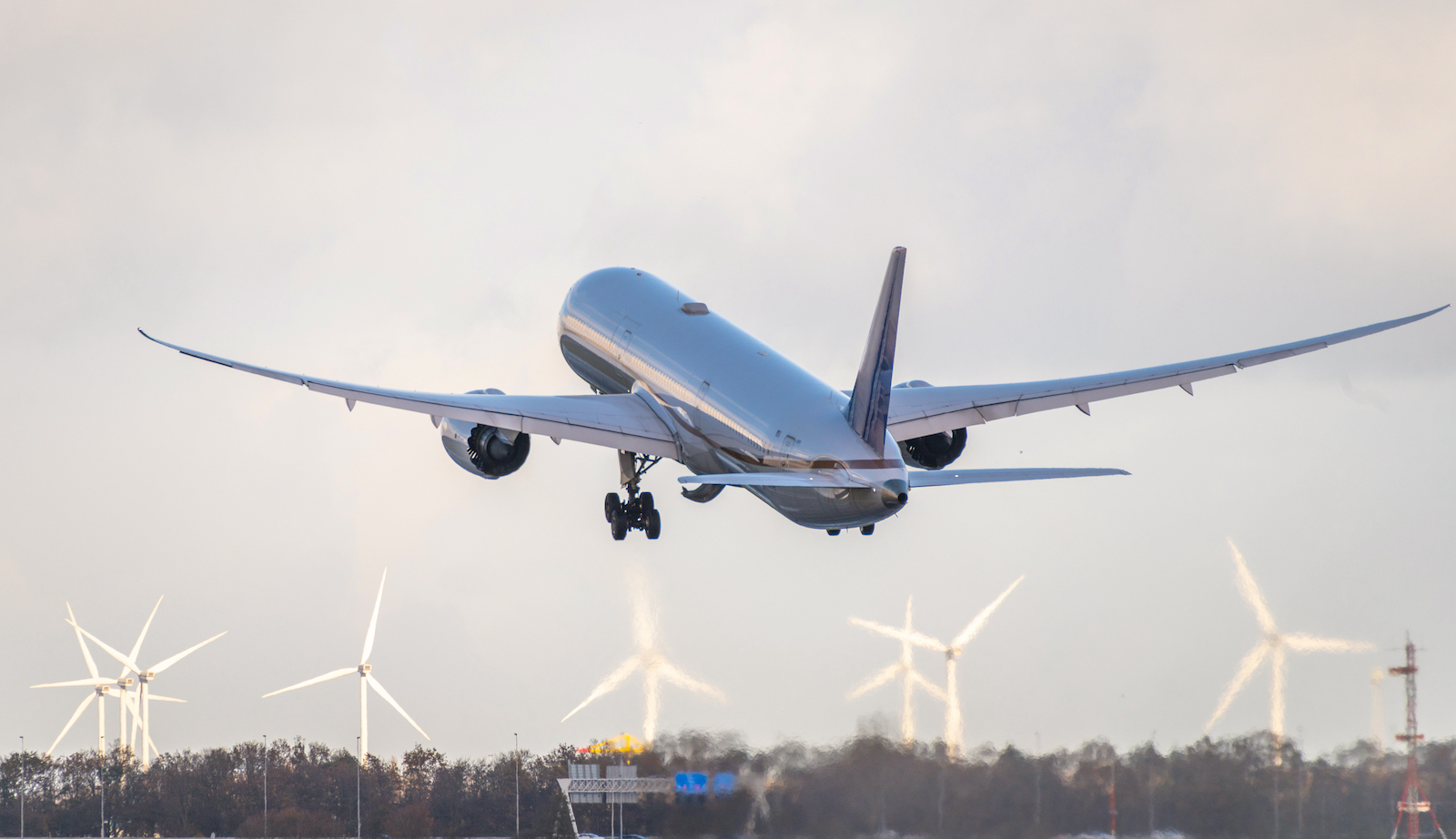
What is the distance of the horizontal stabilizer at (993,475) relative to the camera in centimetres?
3120

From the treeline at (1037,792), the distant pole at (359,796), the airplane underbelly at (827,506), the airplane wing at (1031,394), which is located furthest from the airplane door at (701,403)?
the distant pole at (359,796)

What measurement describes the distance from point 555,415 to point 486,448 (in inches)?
103

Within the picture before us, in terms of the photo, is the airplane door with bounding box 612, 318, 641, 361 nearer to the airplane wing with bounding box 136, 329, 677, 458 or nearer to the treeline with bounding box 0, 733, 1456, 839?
the airplane wing with bounding box 136, 329, 677, 458

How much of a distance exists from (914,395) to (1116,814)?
11128mm

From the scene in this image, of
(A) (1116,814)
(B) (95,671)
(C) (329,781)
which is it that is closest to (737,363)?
(A) (1116,814)

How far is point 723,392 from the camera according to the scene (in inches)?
1548

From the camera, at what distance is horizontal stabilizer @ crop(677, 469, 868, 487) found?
1212 inches

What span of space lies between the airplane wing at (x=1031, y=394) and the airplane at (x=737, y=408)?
4 cm

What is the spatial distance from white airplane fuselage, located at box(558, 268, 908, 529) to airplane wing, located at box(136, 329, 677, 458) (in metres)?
0.59

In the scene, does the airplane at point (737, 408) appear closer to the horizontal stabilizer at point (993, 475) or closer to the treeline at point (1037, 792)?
the horizontal stabilizer at point (993, 475)

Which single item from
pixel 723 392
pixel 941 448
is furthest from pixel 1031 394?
pixel 723 392

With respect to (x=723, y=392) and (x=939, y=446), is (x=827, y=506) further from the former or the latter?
(x=939, y=446)

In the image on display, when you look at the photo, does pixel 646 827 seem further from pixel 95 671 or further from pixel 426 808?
pixel 95 671

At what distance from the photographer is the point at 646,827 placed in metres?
47.1
